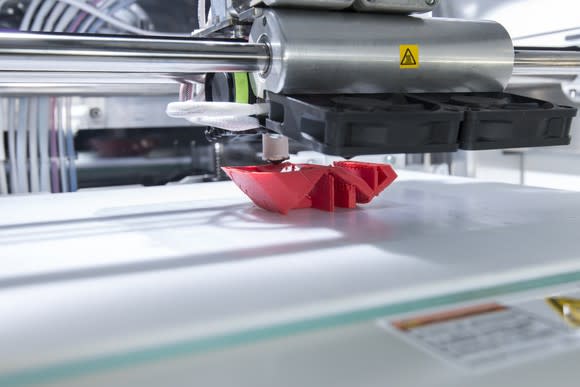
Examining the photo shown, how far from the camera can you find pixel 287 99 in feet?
1.95

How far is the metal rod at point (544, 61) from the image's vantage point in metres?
0.74

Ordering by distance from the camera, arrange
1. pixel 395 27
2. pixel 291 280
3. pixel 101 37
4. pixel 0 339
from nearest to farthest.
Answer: pixel 0 339, pixel 291 280, pixel 101 37, pixel 395 27

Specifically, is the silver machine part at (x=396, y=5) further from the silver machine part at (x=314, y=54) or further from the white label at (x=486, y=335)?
the white label at (x=486, y=335)

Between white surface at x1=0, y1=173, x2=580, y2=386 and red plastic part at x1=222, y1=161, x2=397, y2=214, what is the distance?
0.06ft

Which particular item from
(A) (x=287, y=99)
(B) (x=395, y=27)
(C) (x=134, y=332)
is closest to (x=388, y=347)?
(C) (x=134, y=332)

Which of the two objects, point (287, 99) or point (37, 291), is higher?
point (287, 99)

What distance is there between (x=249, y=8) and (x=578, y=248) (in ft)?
1.43

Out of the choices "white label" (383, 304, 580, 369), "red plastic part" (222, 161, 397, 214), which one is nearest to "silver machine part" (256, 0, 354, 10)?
"red plastic part" (222, 161, 397, 214)

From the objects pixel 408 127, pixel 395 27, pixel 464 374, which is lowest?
pixel 464 374

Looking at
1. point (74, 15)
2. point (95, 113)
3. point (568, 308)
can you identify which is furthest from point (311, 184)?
point (74, 15)

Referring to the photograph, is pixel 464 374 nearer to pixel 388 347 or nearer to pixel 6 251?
pixel 388 347

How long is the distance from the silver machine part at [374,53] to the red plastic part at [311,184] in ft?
0.38

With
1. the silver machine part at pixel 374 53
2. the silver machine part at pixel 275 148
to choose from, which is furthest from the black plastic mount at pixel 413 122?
the silver machine part at pixel 275 148

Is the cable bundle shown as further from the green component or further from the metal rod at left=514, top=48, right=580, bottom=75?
the metal rod at left=514, top=48, right=580, bottom=75
